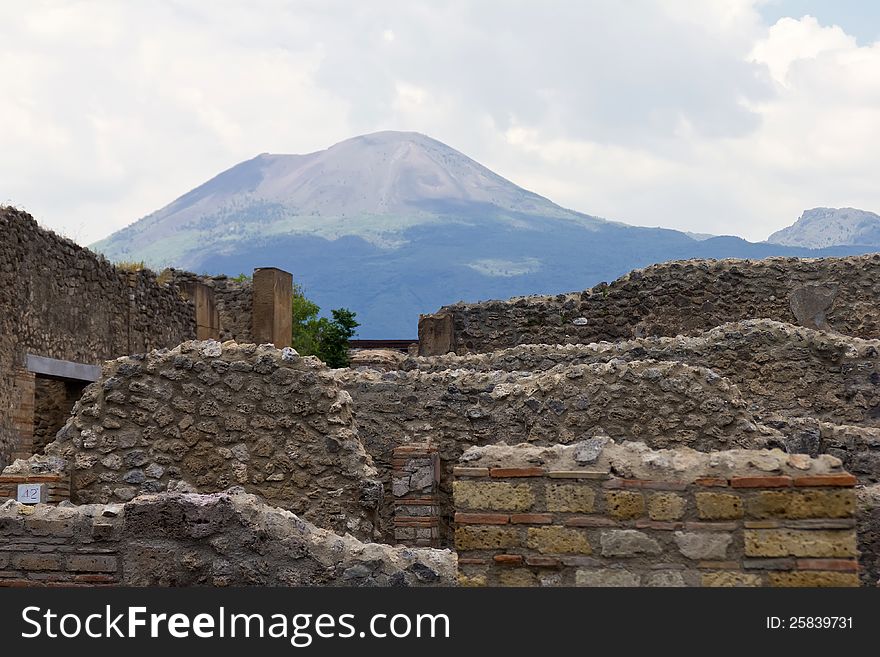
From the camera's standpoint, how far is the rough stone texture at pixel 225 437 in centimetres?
699

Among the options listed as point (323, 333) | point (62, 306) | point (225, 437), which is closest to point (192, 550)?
point (225, 437)

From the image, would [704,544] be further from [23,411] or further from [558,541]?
[23,411]

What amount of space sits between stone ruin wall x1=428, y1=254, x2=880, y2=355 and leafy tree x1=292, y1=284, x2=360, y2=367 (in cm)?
1456

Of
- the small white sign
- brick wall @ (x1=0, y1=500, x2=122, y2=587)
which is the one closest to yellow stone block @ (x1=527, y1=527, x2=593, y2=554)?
brick wall @ (x1=0, y1=500, x2=122, y2=587)

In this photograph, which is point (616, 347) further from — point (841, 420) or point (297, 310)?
point (297, 310)

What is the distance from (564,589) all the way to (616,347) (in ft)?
24.0

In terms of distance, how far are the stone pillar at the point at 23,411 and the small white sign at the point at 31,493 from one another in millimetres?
4753

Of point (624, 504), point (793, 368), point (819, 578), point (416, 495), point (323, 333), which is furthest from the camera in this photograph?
point (323, 333)

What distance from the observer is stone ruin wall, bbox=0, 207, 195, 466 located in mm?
11008

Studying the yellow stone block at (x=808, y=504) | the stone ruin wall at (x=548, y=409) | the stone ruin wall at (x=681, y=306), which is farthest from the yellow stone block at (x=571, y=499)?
the stone ruin wall at (x=681, y=306)

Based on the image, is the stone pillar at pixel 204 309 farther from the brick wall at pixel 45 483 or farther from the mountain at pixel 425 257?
the mountain at pixel 425 257

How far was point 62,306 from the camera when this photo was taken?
12.5 meters

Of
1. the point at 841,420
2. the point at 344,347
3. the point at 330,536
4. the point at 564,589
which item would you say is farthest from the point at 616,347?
the point at 344,347

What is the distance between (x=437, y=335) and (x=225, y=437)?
9.69 m
